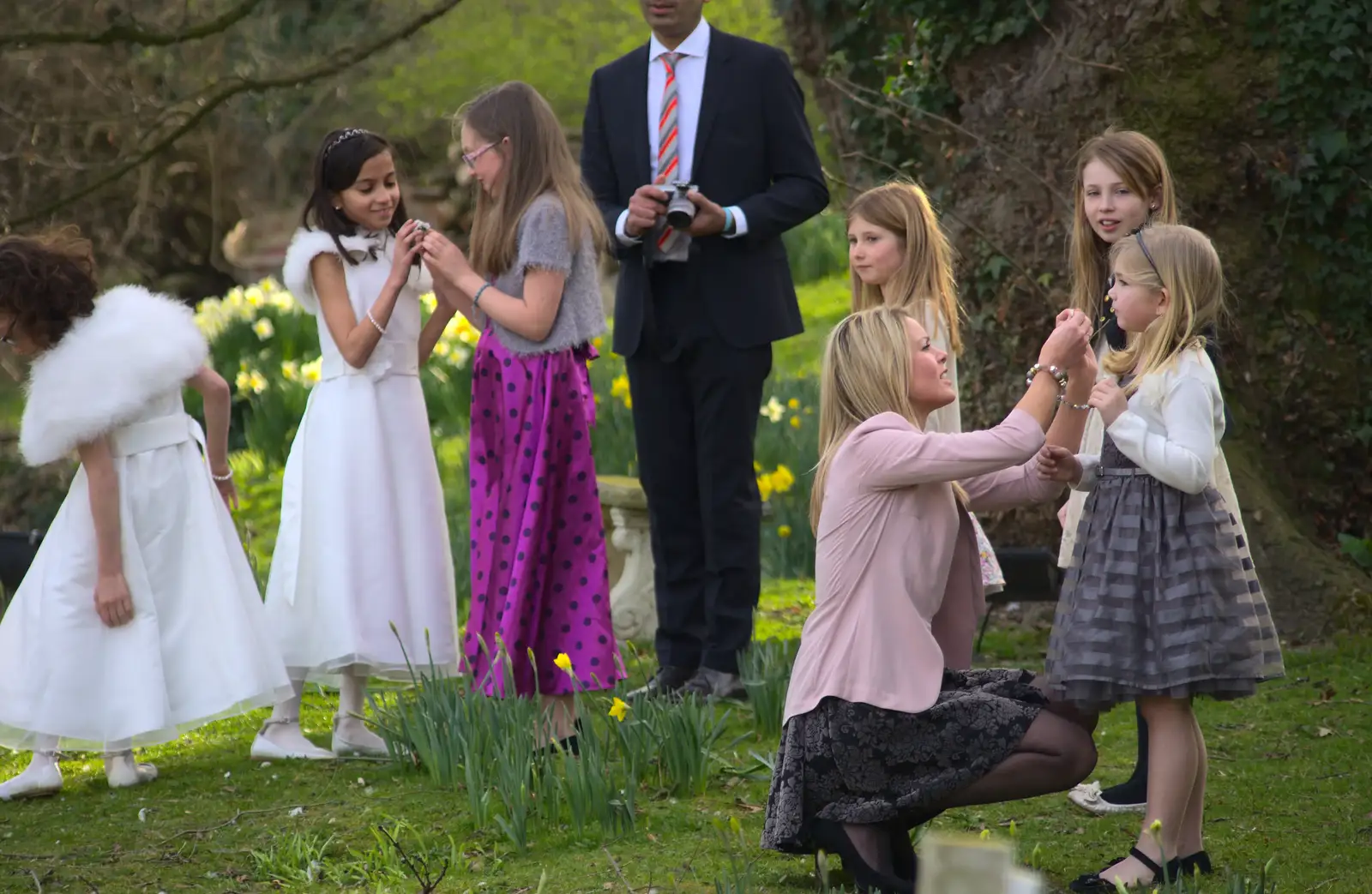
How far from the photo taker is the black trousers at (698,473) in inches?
181

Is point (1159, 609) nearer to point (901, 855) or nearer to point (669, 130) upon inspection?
point (901, 855)

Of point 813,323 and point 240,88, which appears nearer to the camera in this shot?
point 240,88

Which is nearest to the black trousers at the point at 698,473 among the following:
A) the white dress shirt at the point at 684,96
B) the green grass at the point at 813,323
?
the white dress shirt at the point at 684,96

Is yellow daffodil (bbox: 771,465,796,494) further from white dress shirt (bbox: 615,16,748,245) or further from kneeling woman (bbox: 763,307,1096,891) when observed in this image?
kneeling woman (bbox: 763,307,1096,891)

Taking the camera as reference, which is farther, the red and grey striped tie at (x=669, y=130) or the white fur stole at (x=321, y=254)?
the red and grey striped tie at (x=669, y=130)

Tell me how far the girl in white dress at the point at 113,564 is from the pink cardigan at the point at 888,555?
5.67 feet

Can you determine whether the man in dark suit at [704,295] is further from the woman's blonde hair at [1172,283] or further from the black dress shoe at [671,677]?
the woman's blonde hair at [1172,283]

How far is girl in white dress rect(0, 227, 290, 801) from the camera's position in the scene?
3.97m

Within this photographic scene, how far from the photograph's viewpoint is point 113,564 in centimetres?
399

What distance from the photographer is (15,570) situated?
17.9 ft

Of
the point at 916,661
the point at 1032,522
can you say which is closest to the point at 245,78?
the point at 1032,522

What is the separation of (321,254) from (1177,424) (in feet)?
7.58

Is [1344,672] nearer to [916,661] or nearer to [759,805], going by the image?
[759,805]

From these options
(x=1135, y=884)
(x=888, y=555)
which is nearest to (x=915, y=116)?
(x=888, y=555)
